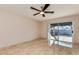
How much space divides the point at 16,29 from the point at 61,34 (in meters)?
0.57

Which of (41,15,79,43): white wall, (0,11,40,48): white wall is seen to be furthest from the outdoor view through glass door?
(0,11,40,48): white wall

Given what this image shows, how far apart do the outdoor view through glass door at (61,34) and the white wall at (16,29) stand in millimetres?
185

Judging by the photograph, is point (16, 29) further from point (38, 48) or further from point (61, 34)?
point (61, 34)

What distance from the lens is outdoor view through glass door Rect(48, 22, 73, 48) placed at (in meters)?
1.20

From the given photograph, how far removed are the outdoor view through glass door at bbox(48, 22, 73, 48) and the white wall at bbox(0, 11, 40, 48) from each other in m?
0.19

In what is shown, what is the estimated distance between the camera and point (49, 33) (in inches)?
50.3

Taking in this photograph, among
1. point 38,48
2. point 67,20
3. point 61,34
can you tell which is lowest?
point 38,48

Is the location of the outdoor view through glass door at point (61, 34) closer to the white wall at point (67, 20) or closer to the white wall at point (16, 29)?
the white wall at point (67, 20)

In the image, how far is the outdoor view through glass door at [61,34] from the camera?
47.4 inches

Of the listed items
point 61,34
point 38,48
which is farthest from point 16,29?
point 61,34

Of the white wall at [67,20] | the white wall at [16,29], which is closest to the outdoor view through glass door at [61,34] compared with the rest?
the white wall at [67,20]

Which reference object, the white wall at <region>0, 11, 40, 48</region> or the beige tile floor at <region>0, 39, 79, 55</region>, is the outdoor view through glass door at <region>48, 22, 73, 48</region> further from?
the white wall at <region>0, 11, 40, 48</region>

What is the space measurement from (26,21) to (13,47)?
37 cm

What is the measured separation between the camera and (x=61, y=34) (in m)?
1.24
